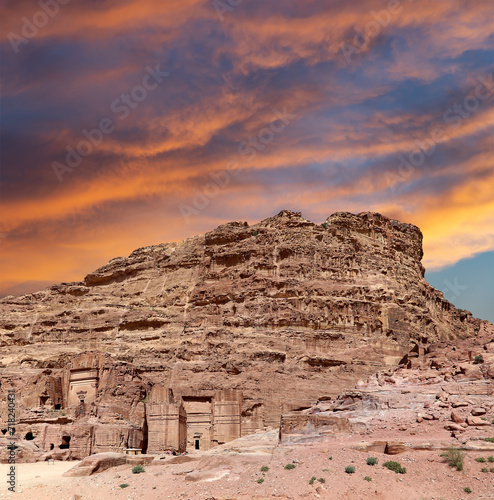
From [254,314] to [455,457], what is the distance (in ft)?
176

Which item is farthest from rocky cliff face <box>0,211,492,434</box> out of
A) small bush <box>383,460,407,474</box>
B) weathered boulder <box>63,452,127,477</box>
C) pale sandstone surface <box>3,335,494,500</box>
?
small bush <box>383,460,407,474</box>

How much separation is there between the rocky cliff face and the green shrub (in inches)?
1095

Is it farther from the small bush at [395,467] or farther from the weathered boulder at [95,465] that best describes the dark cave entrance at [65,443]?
the small bush at [395,467]

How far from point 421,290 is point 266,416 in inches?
1732

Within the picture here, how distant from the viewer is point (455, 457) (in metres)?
30.1

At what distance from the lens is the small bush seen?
30.0 meters

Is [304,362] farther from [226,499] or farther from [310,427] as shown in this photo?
[226,499]

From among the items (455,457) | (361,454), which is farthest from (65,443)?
(455,457)

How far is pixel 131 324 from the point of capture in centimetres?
9200

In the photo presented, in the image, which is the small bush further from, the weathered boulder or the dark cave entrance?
the dark cave entrance

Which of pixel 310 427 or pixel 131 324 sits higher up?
pixel 131 324

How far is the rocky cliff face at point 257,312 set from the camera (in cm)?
7075

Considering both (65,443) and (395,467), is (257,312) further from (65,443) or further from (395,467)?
(395,467)

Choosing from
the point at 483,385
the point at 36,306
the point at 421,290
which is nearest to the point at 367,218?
the point at 421,290
